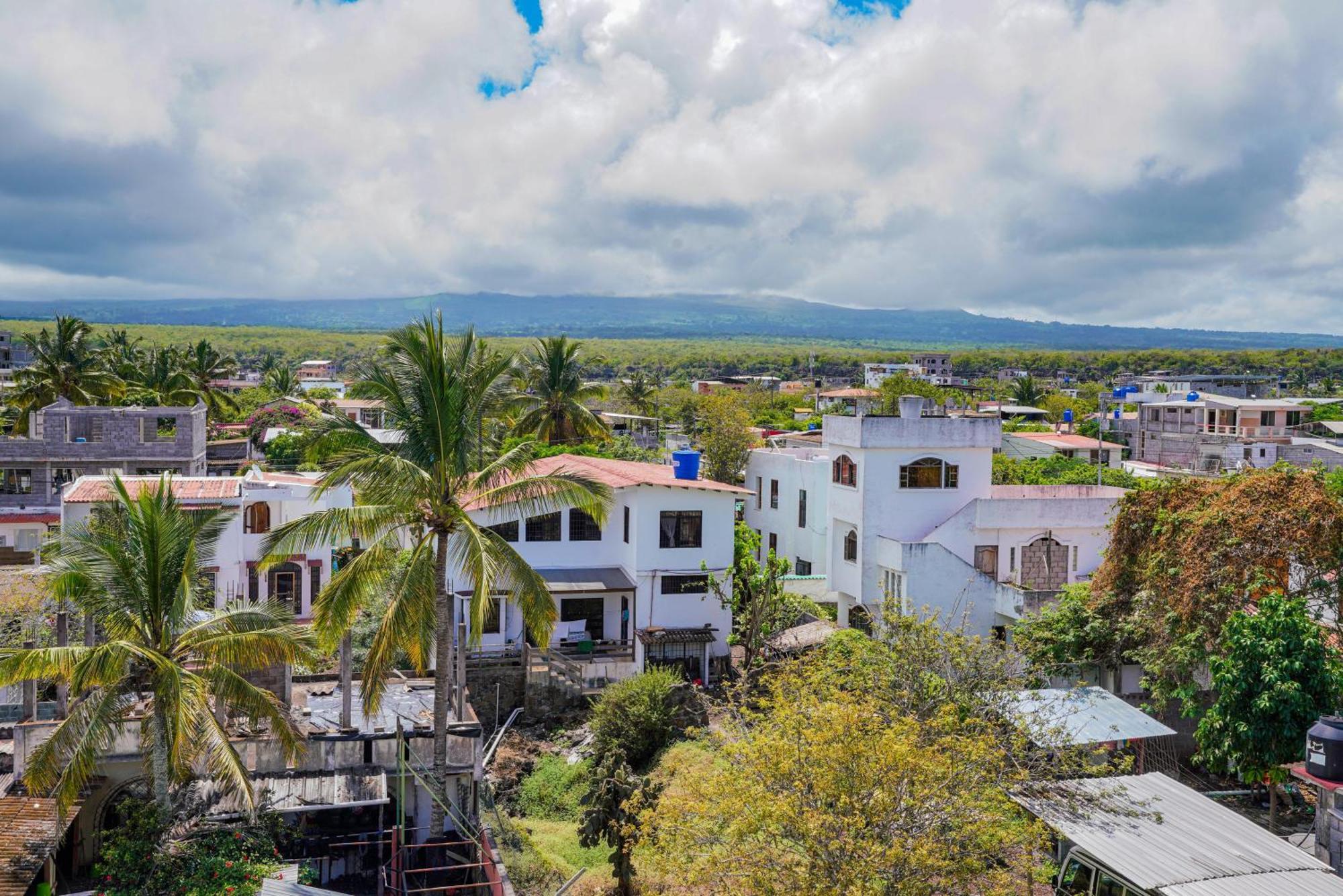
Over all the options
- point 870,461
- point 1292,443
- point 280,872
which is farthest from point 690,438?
point 280,872

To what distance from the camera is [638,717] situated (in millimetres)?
27844

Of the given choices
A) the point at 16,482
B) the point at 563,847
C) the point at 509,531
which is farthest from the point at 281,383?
the point at 563,847

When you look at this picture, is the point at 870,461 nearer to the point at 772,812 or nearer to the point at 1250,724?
the point at 1250,724

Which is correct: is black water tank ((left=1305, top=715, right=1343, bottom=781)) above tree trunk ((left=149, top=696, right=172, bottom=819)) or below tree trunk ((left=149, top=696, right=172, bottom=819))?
above

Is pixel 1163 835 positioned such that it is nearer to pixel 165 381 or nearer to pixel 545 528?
pixel 545 528

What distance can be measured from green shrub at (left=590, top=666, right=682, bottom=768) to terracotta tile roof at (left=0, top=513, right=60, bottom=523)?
28.7 m

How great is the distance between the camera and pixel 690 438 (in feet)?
201

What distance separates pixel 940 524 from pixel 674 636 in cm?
1003

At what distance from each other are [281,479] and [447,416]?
2068 cm

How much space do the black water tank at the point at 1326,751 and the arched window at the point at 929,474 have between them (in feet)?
67.2

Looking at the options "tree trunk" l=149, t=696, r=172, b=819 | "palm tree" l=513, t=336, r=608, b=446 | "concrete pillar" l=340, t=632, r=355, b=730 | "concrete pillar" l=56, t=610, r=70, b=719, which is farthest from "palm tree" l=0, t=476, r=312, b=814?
"palm tree" l=513, t=336, r=608, b=446

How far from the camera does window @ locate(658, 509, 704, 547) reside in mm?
33812

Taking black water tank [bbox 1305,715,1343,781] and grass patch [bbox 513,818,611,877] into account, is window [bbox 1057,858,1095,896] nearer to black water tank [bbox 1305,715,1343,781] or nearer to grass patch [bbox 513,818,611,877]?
black water tank [bbox 1305,715,1343,781]

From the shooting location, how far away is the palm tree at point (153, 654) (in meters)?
17.3
